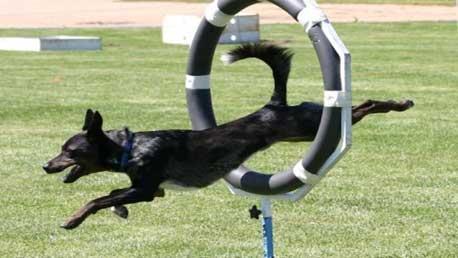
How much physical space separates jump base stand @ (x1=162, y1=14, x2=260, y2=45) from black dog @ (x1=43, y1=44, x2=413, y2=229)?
17508 mm

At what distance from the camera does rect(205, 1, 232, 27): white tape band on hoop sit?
7996 millimetres

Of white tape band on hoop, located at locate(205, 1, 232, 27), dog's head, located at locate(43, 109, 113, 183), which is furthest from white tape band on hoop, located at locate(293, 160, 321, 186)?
white tape band on hoop, located at locate(205, 1, 232, 27)

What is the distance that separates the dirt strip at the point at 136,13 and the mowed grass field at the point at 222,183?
11.5 meters

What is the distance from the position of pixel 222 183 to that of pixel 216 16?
2616 mm

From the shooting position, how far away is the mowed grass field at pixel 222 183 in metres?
8.42

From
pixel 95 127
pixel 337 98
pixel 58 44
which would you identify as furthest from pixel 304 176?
pixel 58 44

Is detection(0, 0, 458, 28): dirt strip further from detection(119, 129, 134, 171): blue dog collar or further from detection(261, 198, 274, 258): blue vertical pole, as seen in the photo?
detection(119, 129, 134, 171): blue dog collar

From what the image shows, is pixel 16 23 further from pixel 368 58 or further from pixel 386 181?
pixel 386 181

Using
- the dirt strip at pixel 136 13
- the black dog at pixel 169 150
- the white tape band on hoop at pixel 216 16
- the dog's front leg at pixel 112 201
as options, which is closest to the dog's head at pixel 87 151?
the black dog at pixel 169 150

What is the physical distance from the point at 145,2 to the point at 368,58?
71.0 feet

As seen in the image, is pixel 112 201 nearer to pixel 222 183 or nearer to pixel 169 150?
pixel 169 150

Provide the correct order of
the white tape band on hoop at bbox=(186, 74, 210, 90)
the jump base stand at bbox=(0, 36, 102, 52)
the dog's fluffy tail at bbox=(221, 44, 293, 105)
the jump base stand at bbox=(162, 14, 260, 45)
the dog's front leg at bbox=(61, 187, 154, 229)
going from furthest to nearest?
the jump base stand at bbox=(162, 14, 260, 45) → the jump base stand at bbox=(0, 36, 102, 52) → the white tape band on hoop at bbox=(186, 74, 210, 90) → the dog's fluffy tail at bbox=(221, 44, 293, 105) → the dog's front leg at bbox=(61, 187, 154, 229)

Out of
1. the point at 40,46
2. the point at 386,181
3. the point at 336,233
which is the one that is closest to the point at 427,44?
the point at 40,46

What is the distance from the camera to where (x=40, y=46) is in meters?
24.6
